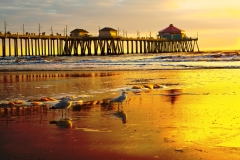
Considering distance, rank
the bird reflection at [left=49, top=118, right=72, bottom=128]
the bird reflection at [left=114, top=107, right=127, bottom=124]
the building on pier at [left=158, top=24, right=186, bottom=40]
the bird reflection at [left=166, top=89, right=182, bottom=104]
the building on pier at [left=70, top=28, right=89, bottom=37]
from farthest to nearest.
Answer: the building on pier at [left=158, top=24, right=186, bottom=40], the building on pier at [left=70, top=28, right=89, bottom=37], the bird reflection at [left=166, top=89, right=182, bottom=104], the bird reflection at [left=114, top=107, right=127, bottom=124], the bird reflection at [left=49, top=118, right=72, bottom=128]

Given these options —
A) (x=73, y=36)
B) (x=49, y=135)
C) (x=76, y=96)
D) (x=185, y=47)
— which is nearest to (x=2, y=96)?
(x=76, y=96)

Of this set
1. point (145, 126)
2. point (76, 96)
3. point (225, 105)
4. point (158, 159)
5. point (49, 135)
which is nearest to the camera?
point (158, 159)

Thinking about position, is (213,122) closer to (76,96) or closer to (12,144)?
(12,144)

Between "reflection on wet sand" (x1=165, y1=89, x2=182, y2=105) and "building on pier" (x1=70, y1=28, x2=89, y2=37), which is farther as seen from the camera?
"building on pier" (x1=70, y1=28, x2=89, y2=37)

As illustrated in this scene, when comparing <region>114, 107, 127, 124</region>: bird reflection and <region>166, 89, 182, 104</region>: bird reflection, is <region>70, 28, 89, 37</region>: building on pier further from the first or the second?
<region>114, 107, 127, 124</region>: bird reflection

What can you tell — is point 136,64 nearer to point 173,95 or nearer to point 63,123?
point 173,95

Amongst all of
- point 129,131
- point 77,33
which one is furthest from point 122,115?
point 77,33

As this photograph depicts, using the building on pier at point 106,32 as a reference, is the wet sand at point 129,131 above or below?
below

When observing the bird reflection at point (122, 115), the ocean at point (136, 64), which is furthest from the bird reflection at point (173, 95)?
the ocean at point (136, 64)

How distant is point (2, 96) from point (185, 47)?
103m

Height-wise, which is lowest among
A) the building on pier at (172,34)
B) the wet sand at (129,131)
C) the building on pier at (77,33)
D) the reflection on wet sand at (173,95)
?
the wet sand at (129,131)

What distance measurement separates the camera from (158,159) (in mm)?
4957

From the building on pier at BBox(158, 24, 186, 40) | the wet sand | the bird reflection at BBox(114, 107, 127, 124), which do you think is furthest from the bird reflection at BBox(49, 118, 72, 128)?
the building on pier at BBox(158, 24, 186, 40)

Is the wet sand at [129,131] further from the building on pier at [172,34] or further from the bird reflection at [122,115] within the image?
the building on pier at [172,34]
